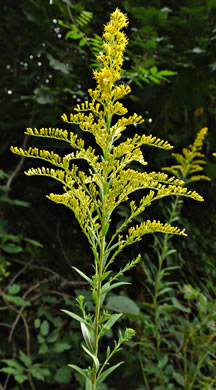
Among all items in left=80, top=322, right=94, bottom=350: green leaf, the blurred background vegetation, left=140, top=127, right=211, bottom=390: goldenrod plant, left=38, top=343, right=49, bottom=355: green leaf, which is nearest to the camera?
left=80, top=322, right=94, bottom=350: green leaf

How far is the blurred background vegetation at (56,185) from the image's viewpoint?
1.75 m

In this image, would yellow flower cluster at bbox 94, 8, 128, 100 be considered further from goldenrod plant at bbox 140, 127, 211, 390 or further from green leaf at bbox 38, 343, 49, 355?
green leaf at bbox 38, 343, 49, 355

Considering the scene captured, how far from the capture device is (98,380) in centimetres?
70

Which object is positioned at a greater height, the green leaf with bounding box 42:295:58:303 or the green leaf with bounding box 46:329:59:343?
the green leaf with bounding box 42:295:58:303

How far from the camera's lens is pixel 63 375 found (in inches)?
65.5

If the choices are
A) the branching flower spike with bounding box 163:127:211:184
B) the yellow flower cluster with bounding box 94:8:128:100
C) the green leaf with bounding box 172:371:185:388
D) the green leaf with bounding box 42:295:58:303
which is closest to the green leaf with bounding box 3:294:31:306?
the green leaf with bounding box 42:295:58:303

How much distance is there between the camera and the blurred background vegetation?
1.75 meters

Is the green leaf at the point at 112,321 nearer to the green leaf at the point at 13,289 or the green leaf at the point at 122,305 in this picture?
the green leaf at the point at 122,305

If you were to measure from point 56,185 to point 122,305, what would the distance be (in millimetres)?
585

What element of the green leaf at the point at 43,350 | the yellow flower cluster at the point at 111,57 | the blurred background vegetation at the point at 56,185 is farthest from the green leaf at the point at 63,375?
the yellow flower cluster at the point at 111,57

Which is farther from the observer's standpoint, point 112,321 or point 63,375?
point 63,375

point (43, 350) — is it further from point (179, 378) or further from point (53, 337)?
point (179, 378)

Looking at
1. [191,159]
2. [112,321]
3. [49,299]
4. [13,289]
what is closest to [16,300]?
[13,289]

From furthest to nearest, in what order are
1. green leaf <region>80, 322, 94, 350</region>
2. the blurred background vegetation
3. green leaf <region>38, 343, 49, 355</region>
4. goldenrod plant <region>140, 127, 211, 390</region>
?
the blurred background vegetation, green leaf <region>38, 343, 49, 355</region>, goldenrod plant <region>140, 127, 211, 390</region>, green leaf <region>80, 322, 94, 350</region>
